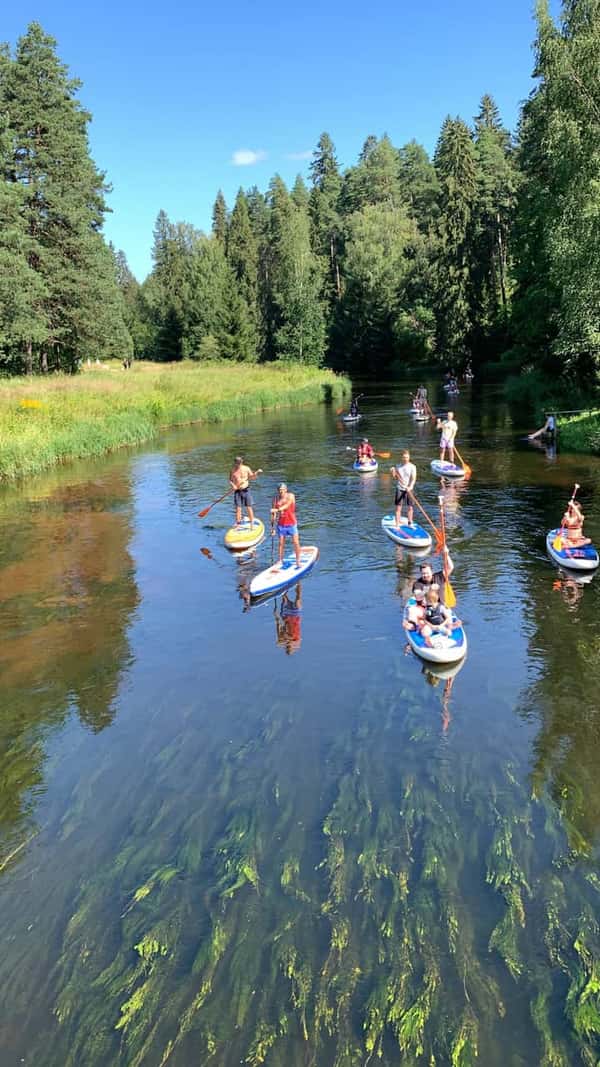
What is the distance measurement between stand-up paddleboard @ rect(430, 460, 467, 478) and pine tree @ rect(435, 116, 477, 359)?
165 feet

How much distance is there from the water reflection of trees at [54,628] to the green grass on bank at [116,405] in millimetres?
7628

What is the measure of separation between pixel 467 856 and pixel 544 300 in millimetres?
38983

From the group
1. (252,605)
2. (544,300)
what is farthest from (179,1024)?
(544,300)

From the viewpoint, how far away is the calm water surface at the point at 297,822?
623 cm

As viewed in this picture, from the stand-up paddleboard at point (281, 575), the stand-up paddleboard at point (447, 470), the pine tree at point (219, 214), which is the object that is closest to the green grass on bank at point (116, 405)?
the stand-up paddleboard at point (447, 470)

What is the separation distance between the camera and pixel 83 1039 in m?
6.13

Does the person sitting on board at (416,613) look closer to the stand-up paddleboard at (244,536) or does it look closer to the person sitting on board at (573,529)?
the person sitting on board at (573,529)

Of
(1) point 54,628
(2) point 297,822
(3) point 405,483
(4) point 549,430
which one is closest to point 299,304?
(4) point 549,430

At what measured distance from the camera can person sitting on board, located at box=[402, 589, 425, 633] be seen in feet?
43.6

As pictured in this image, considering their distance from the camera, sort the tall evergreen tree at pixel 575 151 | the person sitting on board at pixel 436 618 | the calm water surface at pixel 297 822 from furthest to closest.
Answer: the tall evergreen tree at pixel 575 151 → the person sitting on board at pixel 436 618 → the calm water surface at pixel 297 822

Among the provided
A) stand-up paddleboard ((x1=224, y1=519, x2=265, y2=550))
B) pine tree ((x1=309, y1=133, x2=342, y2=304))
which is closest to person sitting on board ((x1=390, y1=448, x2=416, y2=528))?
stand-up paddleboard ((x1=224, y1=519, x2=265, y2=550))

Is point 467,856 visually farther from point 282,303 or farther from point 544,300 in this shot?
point 282,303

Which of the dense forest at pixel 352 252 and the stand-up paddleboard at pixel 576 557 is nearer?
the stand-up paddleboard at pixel 576 557

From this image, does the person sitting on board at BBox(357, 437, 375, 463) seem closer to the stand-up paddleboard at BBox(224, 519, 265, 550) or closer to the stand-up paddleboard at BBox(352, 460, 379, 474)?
the stand-up paddleboard at BBox(352, 460, 379, 474)
